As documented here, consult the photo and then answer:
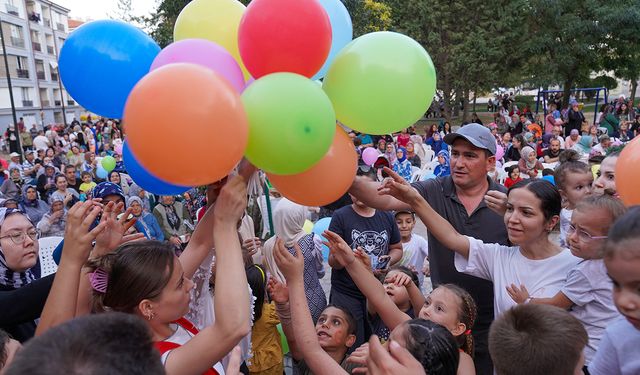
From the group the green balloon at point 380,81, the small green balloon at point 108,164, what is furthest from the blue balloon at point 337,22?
the small green balloon at point 108,164

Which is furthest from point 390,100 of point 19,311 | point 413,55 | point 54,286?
point 19,311

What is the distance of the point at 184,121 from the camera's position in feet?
4.97

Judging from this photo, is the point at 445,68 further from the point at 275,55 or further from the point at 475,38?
the point at 275,55

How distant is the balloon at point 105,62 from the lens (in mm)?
2066

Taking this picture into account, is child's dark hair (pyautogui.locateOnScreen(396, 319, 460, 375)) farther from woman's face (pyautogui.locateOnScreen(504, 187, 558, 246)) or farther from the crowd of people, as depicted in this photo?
woman's face (pyautogui.locateOnScreen(504, 187, 558, 246))

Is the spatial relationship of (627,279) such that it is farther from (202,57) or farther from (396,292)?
(396,292)

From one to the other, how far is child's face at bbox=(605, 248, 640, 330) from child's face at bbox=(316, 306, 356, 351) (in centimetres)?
162

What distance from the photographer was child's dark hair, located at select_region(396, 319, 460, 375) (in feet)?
5.21

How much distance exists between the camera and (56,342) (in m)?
0.94

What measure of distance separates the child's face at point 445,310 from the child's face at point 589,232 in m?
0.55

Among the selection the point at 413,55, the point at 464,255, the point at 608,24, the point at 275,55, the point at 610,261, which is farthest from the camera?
the point at 608,24

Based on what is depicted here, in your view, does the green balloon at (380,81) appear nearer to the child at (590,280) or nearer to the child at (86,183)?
the child at (590,280)

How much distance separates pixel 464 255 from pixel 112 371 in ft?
6.20

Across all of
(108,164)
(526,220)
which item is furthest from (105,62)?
(108,164)
